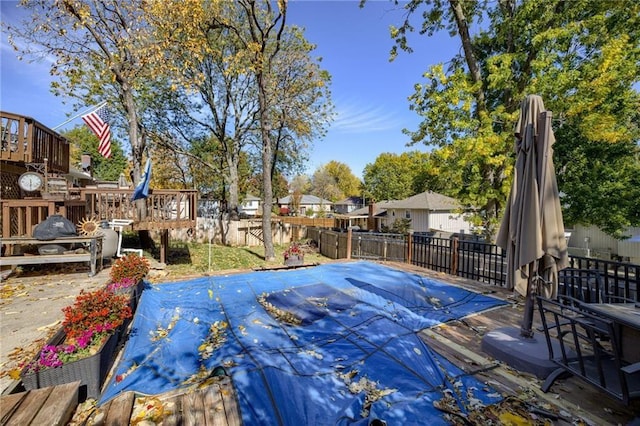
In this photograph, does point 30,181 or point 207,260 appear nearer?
point 30,181

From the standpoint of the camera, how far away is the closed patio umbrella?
3254 mm

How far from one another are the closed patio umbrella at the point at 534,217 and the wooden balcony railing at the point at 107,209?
8.72 m

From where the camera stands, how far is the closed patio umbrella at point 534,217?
325cm

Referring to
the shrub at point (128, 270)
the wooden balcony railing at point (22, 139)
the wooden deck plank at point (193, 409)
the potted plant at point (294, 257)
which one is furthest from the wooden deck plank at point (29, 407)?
the wooden balcony railing at point (22, 139)

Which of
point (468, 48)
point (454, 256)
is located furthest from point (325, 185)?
point (454, 256)

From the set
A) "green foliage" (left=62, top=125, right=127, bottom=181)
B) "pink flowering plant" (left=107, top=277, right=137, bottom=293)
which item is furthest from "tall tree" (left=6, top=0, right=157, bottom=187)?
"green foliage" (left=62, top=125, right=127, bottom=181)

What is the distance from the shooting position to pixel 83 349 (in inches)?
111

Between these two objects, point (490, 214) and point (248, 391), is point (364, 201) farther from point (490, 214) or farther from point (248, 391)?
point (248, 391)

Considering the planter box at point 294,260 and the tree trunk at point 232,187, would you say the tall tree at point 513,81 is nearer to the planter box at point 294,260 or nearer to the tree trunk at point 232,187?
the planter box at point 294,260

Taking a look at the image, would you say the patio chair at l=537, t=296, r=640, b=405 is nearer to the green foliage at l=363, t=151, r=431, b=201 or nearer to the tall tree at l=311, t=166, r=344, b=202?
the green foliage at l=363, t=151, r=431, b=201

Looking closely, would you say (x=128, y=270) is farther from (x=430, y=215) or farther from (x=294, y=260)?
(x=430, y=215)

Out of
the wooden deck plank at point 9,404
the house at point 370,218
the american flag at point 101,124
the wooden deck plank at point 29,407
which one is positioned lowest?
the wooden deck plank at point 29,407

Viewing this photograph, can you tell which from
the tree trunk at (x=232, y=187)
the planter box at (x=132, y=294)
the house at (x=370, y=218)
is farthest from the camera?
the house at (x=370, y=218)

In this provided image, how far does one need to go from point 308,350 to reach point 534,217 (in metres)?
3.05
